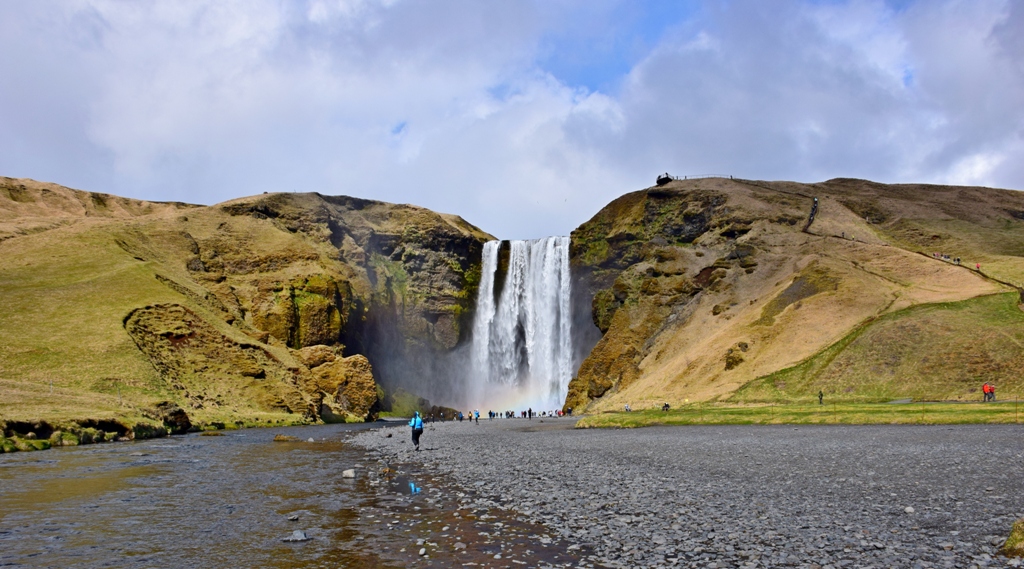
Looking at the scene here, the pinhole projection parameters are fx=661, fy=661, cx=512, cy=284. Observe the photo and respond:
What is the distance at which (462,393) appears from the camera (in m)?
116

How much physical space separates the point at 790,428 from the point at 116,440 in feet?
137

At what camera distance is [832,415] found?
144 ft

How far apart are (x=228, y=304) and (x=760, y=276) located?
2841 inches

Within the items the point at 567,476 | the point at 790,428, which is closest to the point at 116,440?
the point at 567,476

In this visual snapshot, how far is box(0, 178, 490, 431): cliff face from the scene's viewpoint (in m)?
60.2

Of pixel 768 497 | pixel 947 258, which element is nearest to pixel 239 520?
pixel 768 497

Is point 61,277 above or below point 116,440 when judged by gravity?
above

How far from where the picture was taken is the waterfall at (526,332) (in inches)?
4131

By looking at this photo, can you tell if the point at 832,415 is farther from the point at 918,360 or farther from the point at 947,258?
the point at 947,258

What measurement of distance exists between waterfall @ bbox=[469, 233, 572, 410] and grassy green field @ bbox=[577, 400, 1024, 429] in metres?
46.0

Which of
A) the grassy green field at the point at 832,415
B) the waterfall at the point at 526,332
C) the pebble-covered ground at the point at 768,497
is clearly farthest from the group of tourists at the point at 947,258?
the pebble-covered ground at the point at 768,497

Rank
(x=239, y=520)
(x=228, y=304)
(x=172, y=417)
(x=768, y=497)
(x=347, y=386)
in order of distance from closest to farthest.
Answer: (x=239, y=520), (x=768, y=497), (x=172, y=417), (x=347, y=386), (x=228, y=304)

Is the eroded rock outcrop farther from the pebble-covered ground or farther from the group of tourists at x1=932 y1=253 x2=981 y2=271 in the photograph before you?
the group of tourists at x1=932 y1=253 x2=981 y2=271

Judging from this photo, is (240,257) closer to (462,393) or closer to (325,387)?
(325,387)
